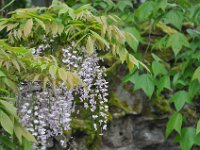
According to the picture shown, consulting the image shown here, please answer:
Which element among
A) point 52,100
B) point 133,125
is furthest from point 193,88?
point 52,100

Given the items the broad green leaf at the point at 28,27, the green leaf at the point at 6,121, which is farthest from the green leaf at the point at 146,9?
the green leaf at the point at 6,121

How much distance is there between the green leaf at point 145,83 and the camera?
1.94 metres

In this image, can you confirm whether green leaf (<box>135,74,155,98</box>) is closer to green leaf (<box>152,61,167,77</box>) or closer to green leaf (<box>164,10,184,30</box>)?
green leaf (<box>152,61,167,77</box>)

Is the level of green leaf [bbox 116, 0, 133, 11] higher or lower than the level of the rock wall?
higher

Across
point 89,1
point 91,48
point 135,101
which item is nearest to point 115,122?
point 135,101

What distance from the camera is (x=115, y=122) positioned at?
7.41 ft

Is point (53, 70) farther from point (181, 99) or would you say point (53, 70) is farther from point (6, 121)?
point (181, 99)

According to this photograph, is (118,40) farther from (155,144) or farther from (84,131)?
(155,144)

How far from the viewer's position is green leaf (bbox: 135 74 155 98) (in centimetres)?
194

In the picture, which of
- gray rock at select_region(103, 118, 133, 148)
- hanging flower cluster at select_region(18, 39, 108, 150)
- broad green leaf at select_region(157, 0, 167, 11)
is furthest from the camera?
gray rock at select_region(103, 118, 133, 148)

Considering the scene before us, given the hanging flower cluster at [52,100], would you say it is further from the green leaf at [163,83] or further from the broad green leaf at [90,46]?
the green leaf at [163,83]

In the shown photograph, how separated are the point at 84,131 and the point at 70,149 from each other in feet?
0.61

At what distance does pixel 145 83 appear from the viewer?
195cm

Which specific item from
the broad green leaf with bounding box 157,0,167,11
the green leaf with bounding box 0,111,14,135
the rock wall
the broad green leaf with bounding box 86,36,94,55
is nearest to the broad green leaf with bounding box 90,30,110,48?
the broad green leaf with bounding box 86,36,94,55
